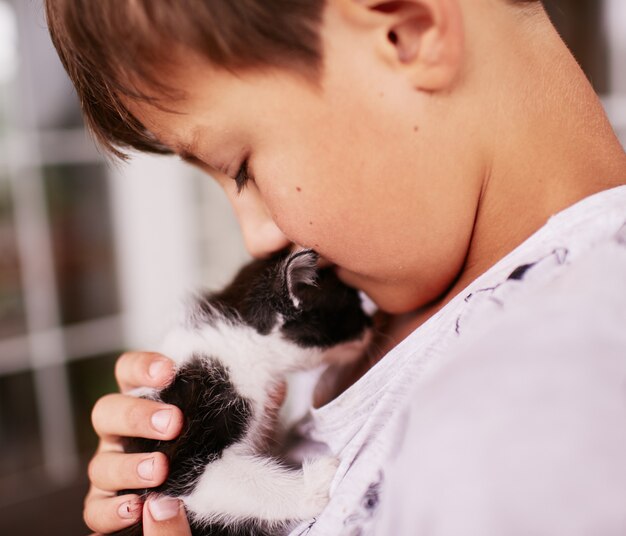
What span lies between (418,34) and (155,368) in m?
0.62

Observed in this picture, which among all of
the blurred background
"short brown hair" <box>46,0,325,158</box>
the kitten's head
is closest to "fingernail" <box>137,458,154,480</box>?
the kitten's head

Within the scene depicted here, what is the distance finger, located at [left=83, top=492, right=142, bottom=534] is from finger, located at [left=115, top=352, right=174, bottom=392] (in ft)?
0.55

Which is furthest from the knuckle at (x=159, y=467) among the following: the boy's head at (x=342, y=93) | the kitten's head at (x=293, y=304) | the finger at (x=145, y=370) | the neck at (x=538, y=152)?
the neck at (x=538, y=152)

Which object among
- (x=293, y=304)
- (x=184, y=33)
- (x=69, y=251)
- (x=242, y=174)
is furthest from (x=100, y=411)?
(x=69, y=251)

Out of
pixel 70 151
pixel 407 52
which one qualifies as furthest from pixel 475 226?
pixel 70 151

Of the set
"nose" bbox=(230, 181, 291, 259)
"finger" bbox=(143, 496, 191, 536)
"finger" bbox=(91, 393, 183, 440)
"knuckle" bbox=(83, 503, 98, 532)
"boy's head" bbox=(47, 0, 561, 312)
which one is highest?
"boy's head" bbox=(47, 0, 561, 312)

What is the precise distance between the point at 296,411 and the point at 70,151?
1.80 meters

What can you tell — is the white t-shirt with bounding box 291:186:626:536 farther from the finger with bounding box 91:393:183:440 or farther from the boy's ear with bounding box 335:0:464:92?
the finger with bounding box 91:393:183:440

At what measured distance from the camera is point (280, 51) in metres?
0.66

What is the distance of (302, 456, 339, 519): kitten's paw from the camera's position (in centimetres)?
83

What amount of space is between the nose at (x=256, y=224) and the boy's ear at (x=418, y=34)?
0.28 m

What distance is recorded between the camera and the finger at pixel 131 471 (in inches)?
36.3

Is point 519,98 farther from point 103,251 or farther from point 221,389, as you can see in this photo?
point 103,251

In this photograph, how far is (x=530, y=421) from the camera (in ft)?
1.55
